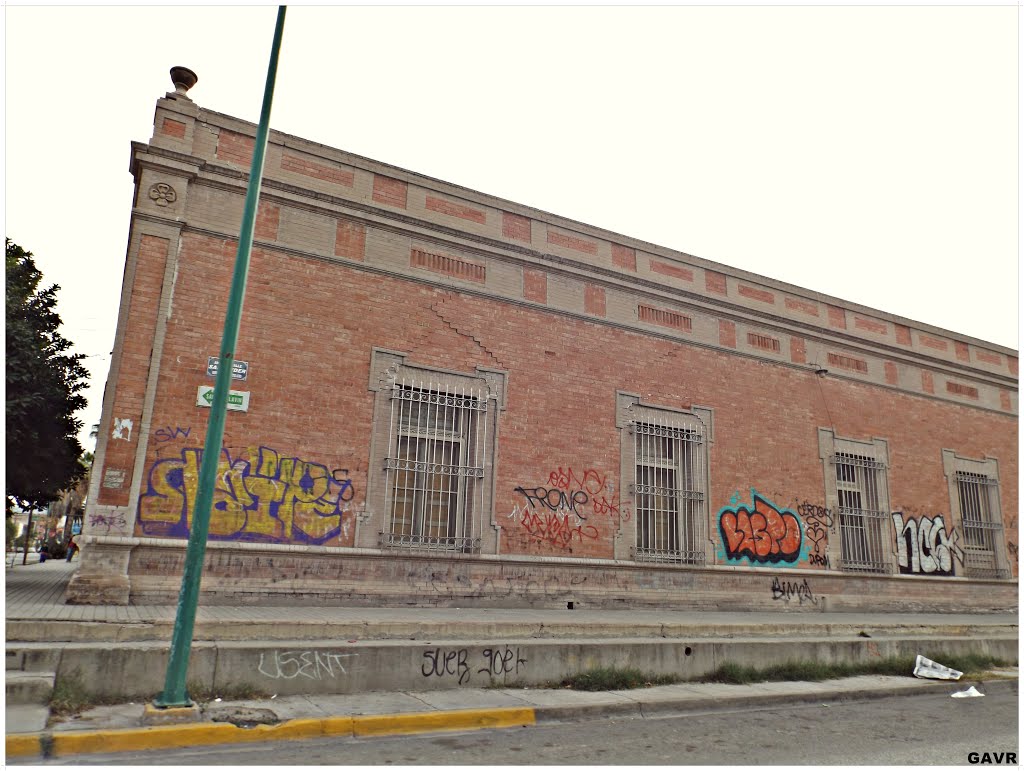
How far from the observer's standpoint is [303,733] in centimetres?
615

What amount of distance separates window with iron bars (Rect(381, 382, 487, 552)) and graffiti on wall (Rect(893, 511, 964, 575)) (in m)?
10.6

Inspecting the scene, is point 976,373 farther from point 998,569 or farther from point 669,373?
point 669,373

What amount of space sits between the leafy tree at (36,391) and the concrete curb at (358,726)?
748 cm

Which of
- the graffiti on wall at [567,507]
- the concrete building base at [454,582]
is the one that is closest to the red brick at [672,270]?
the graffiti on wall at [567,507]

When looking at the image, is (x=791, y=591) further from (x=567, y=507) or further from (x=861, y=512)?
(x=567, y=507)

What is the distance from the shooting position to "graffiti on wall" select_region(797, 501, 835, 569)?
14.8 m

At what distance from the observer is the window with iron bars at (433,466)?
438 inches

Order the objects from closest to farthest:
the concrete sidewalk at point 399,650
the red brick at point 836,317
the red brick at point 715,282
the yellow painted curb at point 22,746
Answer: the yellow painted curb at point 22,746 → the concrete sidewalk at point 399,650 → the red brick at point 715,282 → the red brick at point 836,317

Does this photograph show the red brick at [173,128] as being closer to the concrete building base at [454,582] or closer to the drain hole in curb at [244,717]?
the concrete building base at [454,582]

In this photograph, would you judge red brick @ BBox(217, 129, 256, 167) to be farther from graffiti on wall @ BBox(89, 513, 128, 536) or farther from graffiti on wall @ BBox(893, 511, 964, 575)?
graffiti on wall @ BBox(893, 511, 964, 575)

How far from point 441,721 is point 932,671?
8.18m

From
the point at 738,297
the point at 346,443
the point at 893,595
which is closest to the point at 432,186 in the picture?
the point at 346,443

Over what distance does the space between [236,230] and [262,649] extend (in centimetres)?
645

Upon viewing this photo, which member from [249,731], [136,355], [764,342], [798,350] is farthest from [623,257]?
[249,731]
